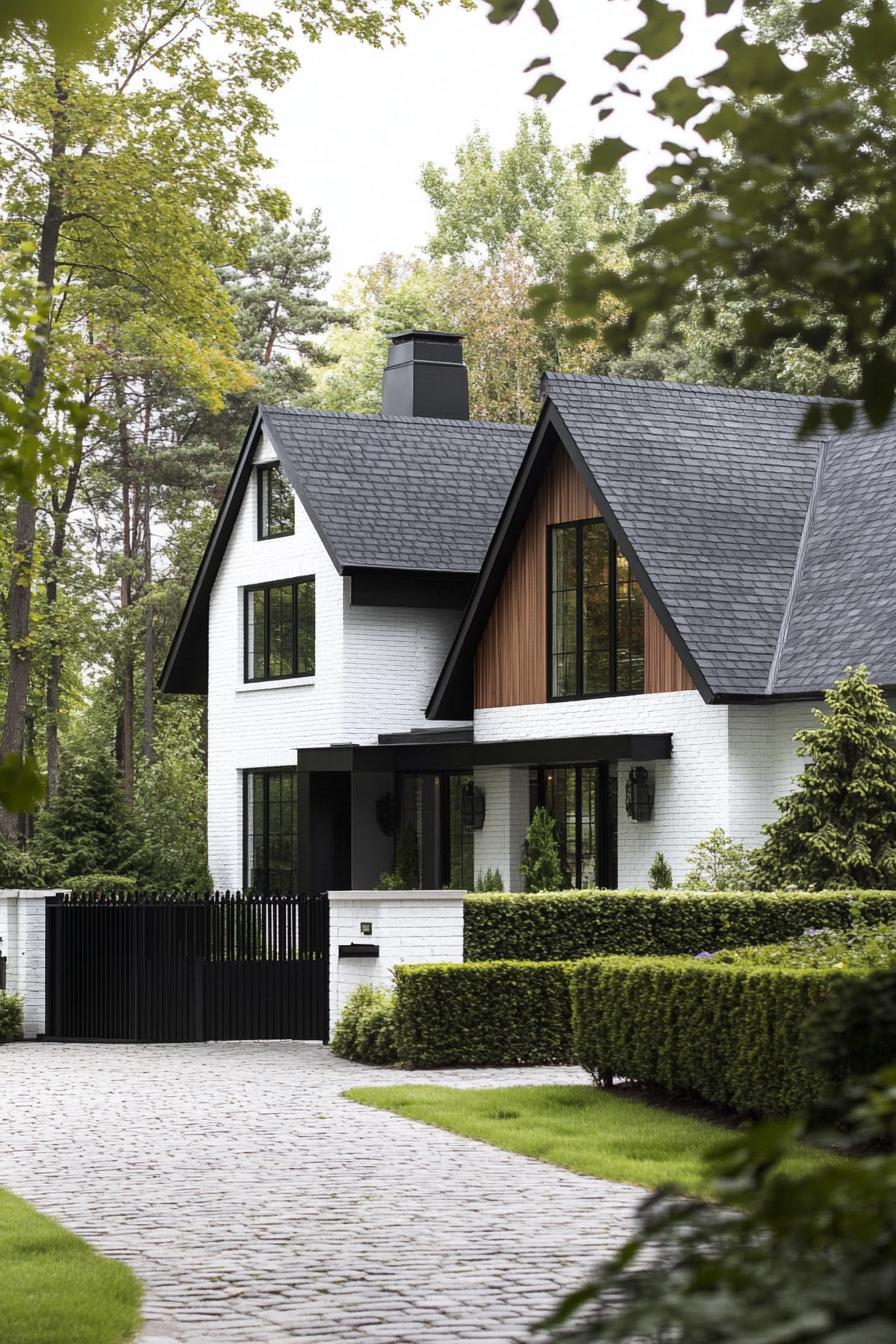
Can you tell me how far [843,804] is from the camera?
21.5 m

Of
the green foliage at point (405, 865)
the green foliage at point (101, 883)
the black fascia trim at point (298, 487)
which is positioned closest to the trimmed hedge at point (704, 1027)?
the green foliage at point (405, 865)

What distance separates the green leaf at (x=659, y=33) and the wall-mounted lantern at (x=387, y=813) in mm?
24866

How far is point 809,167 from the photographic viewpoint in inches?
182

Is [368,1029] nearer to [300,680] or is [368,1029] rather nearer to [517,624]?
[517,624]

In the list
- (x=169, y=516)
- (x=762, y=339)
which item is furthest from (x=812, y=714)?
(x=169, y=516)

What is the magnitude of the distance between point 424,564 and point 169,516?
2665 cm

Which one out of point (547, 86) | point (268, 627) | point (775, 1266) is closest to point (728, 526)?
point (268, 627)

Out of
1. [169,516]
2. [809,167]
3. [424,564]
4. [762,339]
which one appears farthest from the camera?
[169,516]

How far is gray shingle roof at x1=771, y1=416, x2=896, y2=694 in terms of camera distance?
23156mm

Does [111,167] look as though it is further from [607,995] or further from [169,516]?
[169,516]

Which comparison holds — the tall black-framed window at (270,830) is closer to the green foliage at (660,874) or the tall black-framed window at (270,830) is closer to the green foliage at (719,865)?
the green foliage at (660,874)

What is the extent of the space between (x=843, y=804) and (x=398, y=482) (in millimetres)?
11272

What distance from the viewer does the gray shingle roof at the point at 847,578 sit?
912 inches

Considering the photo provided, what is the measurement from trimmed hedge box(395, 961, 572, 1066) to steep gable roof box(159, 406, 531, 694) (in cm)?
1288
